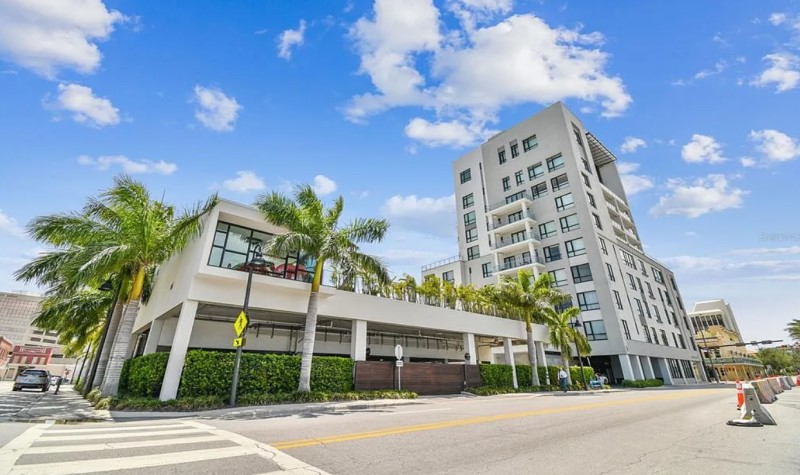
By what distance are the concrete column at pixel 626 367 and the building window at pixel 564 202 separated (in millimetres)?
18062

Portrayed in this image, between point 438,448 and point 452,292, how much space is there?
63.3 ft

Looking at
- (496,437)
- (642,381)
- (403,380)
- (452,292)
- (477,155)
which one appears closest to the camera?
(496,437)

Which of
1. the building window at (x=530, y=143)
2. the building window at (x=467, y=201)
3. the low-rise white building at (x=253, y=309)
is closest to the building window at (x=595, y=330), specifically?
the low-rise white building at (x=253, y=309)

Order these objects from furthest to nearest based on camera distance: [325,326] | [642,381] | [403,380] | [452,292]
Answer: [642,381], [452,292], [325,326], [403,380]

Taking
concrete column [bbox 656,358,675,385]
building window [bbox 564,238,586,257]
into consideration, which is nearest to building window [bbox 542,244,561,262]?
building window [bbox 564,238,586,257]

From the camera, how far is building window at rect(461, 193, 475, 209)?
5497 cm

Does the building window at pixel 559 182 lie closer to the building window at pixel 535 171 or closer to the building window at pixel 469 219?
the building window at pixel 535 171

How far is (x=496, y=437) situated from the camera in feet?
23.5

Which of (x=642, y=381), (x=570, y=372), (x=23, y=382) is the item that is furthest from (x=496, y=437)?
(x=642, y=381)

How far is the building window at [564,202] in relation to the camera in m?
43.9

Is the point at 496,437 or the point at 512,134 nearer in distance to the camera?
the point at 496,437

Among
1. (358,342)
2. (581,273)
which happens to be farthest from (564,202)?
(358,342)

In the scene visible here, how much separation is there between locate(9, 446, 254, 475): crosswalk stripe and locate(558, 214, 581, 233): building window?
44.2 m

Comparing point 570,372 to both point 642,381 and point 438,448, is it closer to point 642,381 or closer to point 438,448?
point 642,381
